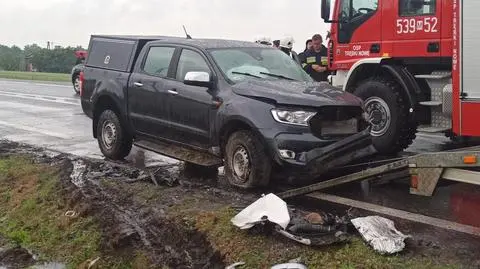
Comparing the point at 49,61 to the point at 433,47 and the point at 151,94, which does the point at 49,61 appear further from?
the point at 433,47

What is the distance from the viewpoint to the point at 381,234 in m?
4.64

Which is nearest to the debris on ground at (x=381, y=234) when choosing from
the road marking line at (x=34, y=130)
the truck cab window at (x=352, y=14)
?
the truck cab window at (x=352, y=14)

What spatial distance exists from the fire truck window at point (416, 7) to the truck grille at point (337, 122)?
2.44 m

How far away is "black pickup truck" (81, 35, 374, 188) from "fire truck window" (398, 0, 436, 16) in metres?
1.91

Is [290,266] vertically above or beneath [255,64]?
beneath

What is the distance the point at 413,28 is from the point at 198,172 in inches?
143

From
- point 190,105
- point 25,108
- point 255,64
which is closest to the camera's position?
point 190,105

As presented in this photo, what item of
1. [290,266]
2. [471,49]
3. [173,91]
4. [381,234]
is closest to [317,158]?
[381,234]

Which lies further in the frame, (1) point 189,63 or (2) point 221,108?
(1) point 189,63

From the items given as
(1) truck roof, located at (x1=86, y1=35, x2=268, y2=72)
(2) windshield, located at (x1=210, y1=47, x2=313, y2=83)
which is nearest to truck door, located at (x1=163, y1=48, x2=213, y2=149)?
(2) windshield, located at (x1=210, y1=47, x2=313, y2=83)

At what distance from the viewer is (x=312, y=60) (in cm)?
1187

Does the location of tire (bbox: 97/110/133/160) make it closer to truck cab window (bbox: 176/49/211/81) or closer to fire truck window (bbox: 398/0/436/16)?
truck cab window (bbox: 176/49/211/81)

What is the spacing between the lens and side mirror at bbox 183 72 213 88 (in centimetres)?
688

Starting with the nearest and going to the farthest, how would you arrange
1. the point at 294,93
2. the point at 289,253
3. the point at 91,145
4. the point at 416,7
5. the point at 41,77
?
the point at 289,253, the point at 294,93, the point at 416,7, the point at 91,145, the point at 41,77
